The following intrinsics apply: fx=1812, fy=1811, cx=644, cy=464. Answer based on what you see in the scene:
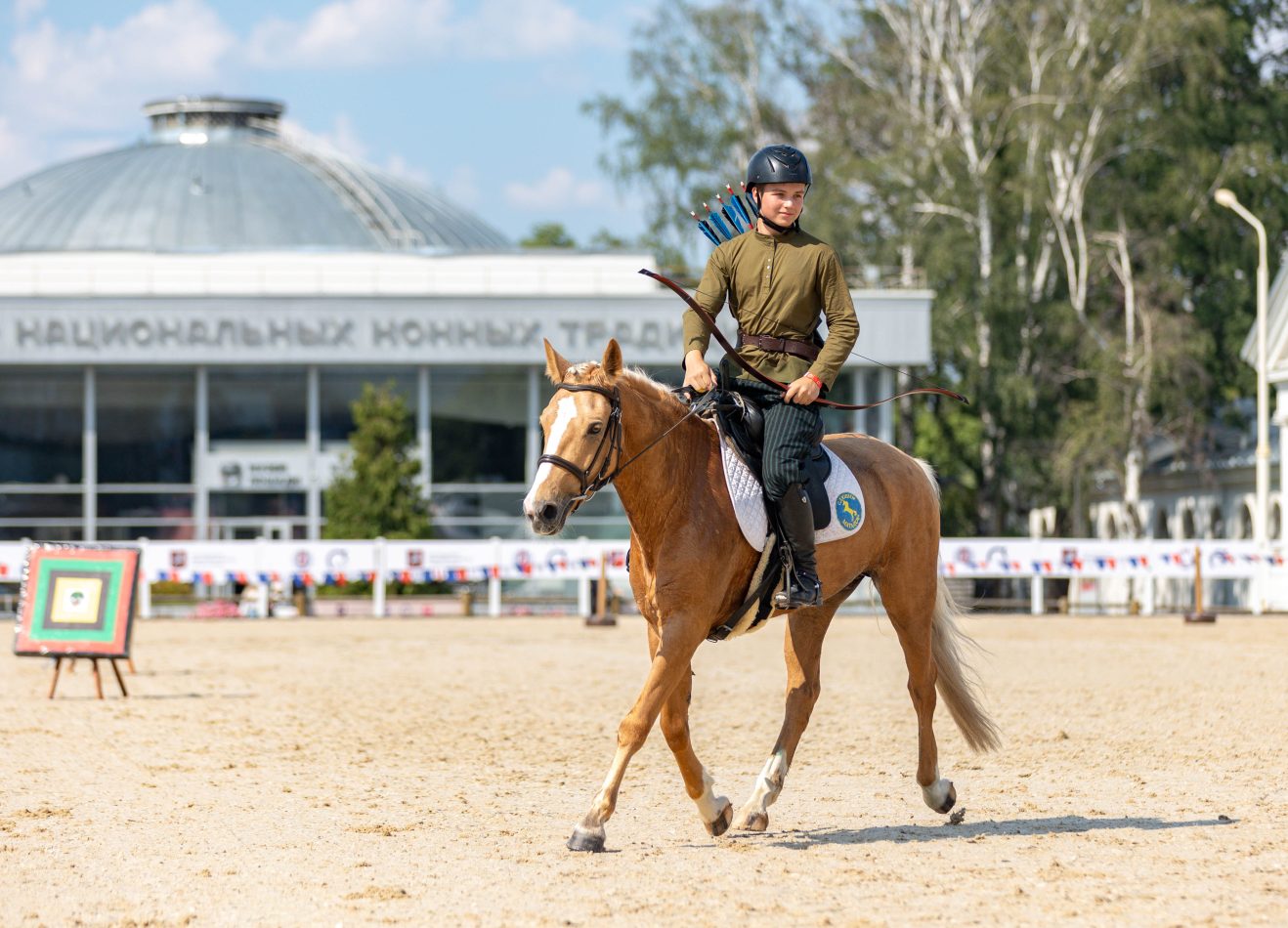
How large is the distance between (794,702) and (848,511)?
968 mm

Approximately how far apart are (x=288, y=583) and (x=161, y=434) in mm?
12458

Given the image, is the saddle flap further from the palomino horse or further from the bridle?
the bridle

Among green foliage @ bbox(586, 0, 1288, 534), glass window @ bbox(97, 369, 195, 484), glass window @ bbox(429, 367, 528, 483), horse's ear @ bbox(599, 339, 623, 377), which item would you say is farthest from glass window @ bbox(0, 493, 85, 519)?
horse's ear @ bbox(599, 339, 623, 377)

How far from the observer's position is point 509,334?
47.2 metres

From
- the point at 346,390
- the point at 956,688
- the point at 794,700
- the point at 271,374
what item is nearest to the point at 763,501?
the point at 794,700

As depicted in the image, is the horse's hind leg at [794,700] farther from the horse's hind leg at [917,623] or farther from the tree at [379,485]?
the tree at [379,485]

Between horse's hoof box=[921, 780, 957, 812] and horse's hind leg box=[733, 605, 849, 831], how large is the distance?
678 millimetres

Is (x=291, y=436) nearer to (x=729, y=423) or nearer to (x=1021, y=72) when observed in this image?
(x=1021, y=72)

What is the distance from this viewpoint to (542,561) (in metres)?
35.3

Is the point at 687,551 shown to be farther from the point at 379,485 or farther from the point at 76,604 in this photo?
the point at 379,485

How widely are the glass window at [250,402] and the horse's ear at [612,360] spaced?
135ft

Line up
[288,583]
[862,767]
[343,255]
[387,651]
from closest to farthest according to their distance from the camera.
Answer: [862,767] → [387,651] → [288,583] → [343,255]

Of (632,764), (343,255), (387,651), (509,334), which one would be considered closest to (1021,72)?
(509,334)

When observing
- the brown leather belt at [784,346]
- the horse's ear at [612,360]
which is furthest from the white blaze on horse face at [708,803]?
the brown leather belt at [784,346]
